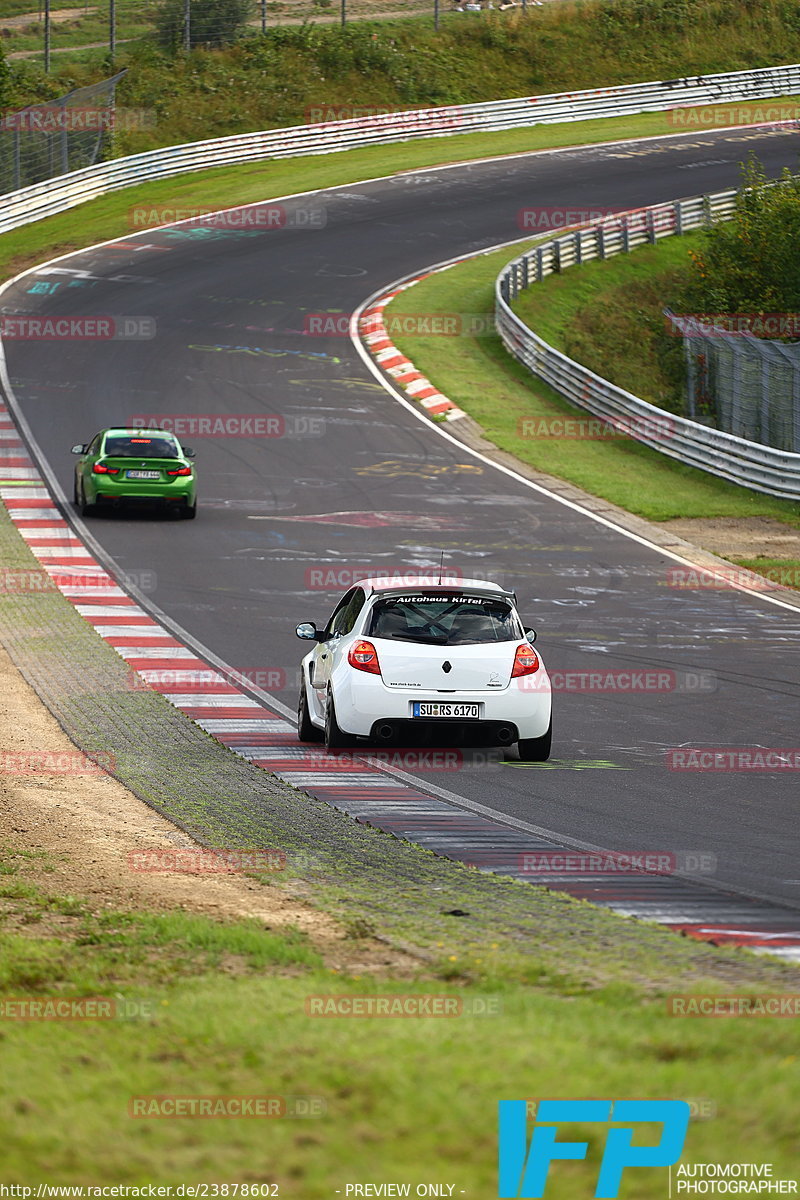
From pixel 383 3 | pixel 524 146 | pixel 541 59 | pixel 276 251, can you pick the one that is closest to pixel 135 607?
pixel 276 251

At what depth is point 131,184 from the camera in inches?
2226

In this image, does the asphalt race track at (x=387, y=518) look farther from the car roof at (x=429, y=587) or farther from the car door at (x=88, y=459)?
the car roof at (x=429, y=587)

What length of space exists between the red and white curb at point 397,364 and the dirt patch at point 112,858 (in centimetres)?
2445

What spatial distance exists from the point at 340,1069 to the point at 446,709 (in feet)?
26.0

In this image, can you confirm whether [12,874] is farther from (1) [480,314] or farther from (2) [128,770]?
(1) [480,314]

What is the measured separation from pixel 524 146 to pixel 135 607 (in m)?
47.8

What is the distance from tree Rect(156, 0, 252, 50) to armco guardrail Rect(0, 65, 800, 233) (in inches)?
300

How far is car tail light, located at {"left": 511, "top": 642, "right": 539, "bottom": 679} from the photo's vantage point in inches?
521

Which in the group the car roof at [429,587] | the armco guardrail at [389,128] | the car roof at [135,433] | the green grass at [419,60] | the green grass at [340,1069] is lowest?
the car roof at [135,433]

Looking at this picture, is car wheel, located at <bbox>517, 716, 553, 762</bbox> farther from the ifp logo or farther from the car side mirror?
the ifp logo

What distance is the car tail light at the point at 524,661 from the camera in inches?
521

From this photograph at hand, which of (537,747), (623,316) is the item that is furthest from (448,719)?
(623,316)

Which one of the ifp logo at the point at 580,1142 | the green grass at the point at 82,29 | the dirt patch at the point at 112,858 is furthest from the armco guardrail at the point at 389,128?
the ifp logo at the point at 580,1142

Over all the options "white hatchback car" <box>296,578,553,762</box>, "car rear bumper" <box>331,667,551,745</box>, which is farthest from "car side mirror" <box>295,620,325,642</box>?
"car rear bumper" <box>331,667,551,745</box>
